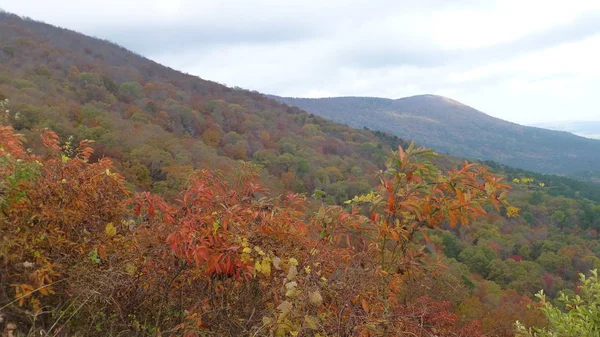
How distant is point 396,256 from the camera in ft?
8.28

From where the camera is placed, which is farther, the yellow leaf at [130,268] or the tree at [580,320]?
the tree at [580,320]

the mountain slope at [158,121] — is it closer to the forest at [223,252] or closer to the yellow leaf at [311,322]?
the forest at [223,252]

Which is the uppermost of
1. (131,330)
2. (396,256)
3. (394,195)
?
(394,195)

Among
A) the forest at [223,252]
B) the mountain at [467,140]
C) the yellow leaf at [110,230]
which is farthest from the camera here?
the mountain at [467,140]

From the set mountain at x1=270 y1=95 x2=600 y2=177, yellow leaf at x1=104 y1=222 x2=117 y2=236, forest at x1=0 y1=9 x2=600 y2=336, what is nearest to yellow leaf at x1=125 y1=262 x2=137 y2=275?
forest at x1=0 y1=9 x2=600 y2=336

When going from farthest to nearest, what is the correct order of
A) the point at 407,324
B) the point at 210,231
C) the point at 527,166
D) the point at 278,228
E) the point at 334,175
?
the point at 527,166, the point at 334,175, the point at 278,228, the point at 210,231, the point at 407,324

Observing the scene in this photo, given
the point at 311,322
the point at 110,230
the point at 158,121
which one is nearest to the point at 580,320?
the point at 311,322

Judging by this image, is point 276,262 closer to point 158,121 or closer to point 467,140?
point 158,121

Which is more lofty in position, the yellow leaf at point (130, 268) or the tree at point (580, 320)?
the yellow leaf at point (130, 268)

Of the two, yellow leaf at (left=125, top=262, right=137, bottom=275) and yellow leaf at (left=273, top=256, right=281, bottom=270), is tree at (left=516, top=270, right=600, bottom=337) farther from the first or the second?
yellow leaf at (left=125, top=262, right=137, bottom=275)

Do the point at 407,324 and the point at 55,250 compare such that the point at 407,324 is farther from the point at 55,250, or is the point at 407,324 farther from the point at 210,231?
the point at 55,250

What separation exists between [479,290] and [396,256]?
29.6 m

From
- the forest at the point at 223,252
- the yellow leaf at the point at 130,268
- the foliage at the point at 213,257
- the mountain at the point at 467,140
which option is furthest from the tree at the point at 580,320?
the mountain at the point at 467,140

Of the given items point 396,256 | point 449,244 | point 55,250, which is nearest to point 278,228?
point 396,256
